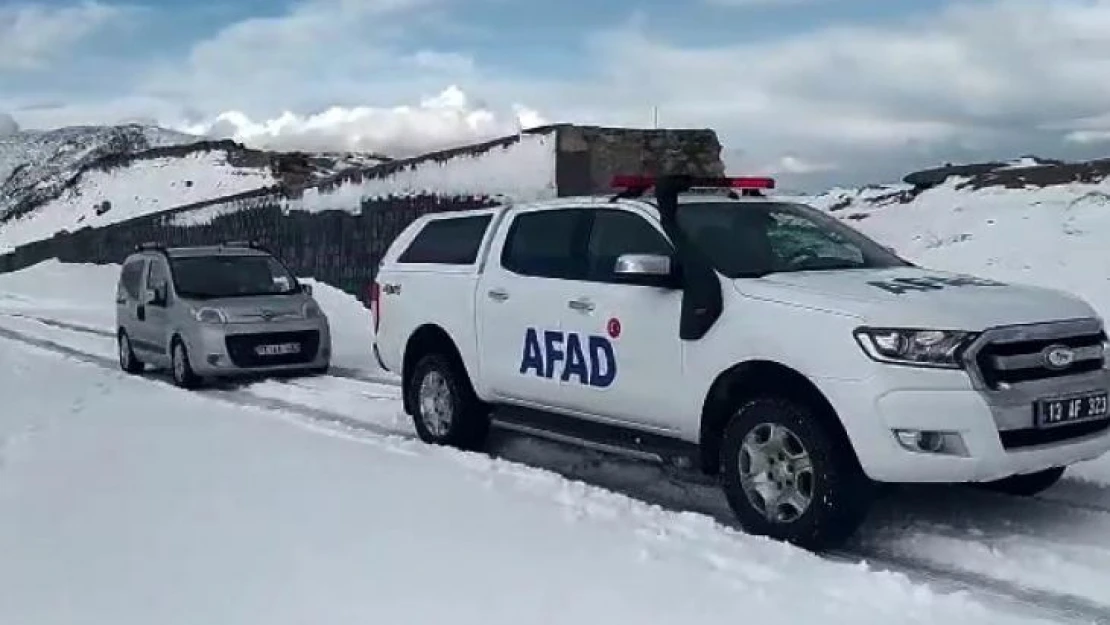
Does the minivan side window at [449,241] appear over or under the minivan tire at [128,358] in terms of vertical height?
over

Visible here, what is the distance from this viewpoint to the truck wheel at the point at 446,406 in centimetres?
848

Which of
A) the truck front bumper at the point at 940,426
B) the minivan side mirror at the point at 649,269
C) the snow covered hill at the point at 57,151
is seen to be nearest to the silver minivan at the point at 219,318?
the minivan side mirror at the point at 649,269

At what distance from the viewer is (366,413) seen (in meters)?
10.5

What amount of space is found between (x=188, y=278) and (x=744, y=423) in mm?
9178

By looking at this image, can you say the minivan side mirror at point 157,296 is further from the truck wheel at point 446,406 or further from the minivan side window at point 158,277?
the truck wheel at point 446,406

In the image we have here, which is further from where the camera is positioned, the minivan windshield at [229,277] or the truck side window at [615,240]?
the minivan windshield at [229,277]

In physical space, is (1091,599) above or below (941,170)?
below

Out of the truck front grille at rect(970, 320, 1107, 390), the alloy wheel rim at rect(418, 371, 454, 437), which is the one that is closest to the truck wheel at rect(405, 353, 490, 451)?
the alloy wheel rim at rect(418, 371, 454, 437)

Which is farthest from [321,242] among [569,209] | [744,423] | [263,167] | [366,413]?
[263,167]

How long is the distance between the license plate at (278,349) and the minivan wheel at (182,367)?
71cm

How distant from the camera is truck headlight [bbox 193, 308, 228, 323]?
13.0 m

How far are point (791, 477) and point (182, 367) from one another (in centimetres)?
873

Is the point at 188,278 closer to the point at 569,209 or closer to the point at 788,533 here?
the point at 569,209

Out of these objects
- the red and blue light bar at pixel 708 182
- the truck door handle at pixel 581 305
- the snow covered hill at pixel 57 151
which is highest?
the snow covered hill at pixel 57 151
